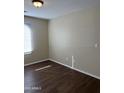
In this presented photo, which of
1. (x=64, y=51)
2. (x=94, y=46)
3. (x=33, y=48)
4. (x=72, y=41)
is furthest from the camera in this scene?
(x=33, y=48)

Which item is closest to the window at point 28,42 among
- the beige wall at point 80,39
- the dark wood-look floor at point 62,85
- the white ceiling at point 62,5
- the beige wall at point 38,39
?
the beige wall at point 38,39

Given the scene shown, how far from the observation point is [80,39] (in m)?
3.79

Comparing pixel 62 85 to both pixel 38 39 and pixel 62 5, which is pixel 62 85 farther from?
pixel 38 39

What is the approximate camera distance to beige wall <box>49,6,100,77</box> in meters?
3.30

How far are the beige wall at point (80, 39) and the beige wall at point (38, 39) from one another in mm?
606

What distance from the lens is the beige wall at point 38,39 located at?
16.0ft

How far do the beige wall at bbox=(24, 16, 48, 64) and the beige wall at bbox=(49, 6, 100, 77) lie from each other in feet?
1.99

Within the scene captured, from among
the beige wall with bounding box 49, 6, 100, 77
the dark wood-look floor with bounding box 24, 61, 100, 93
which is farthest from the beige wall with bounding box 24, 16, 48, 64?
the dark wood-look floor with bounding box 24, 61, 100, 93

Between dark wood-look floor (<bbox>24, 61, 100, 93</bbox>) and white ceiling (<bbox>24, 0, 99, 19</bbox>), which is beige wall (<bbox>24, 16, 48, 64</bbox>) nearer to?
white ceiling (<bbox>24, 0, 99, 19</bbox>)

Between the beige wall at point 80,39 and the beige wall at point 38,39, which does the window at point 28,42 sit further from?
the beige wall at point 80,39
